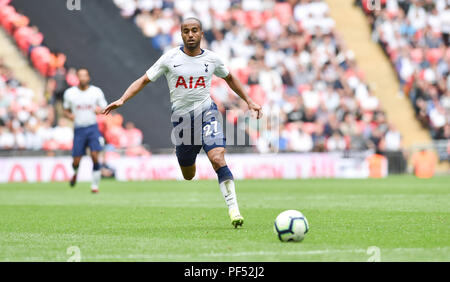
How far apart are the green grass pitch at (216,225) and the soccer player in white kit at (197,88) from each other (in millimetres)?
801

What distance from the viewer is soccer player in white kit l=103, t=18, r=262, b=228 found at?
10.6m

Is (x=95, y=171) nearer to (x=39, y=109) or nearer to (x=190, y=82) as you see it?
(x=39, y=109)

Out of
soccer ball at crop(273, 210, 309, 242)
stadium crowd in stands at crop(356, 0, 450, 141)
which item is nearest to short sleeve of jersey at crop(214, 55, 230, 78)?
soccer ball at crop(273, 210, 309, 242)

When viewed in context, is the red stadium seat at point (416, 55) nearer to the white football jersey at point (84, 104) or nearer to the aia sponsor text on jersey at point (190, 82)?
the white football jersey at point (84, 104)

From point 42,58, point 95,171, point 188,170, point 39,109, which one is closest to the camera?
point 188,170

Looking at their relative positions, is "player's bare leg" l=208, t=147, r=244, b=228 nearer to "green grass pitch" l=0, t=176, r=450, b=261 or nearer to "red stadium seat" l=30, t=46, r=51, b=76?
"green grass pitch" l=0, t=176, r=450, b=261

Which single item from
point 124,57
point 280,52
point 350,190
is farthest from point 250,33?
point 350,190

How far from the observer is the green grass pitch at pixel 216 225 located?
7879mm

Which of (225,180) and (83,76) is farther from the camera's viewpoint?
(83,76)

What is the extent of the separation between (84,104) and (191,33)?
337 inches

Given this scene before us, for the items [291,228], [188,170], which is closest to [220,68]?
[188,170]

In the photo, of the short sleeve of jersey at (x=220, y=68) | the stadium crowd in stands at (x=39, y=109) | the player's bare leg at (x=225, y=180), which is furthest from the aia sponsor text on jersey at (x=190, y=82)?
the stadium crowd in stands at (x=39, y=109)

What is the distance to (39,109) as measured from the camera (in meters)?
26.2
